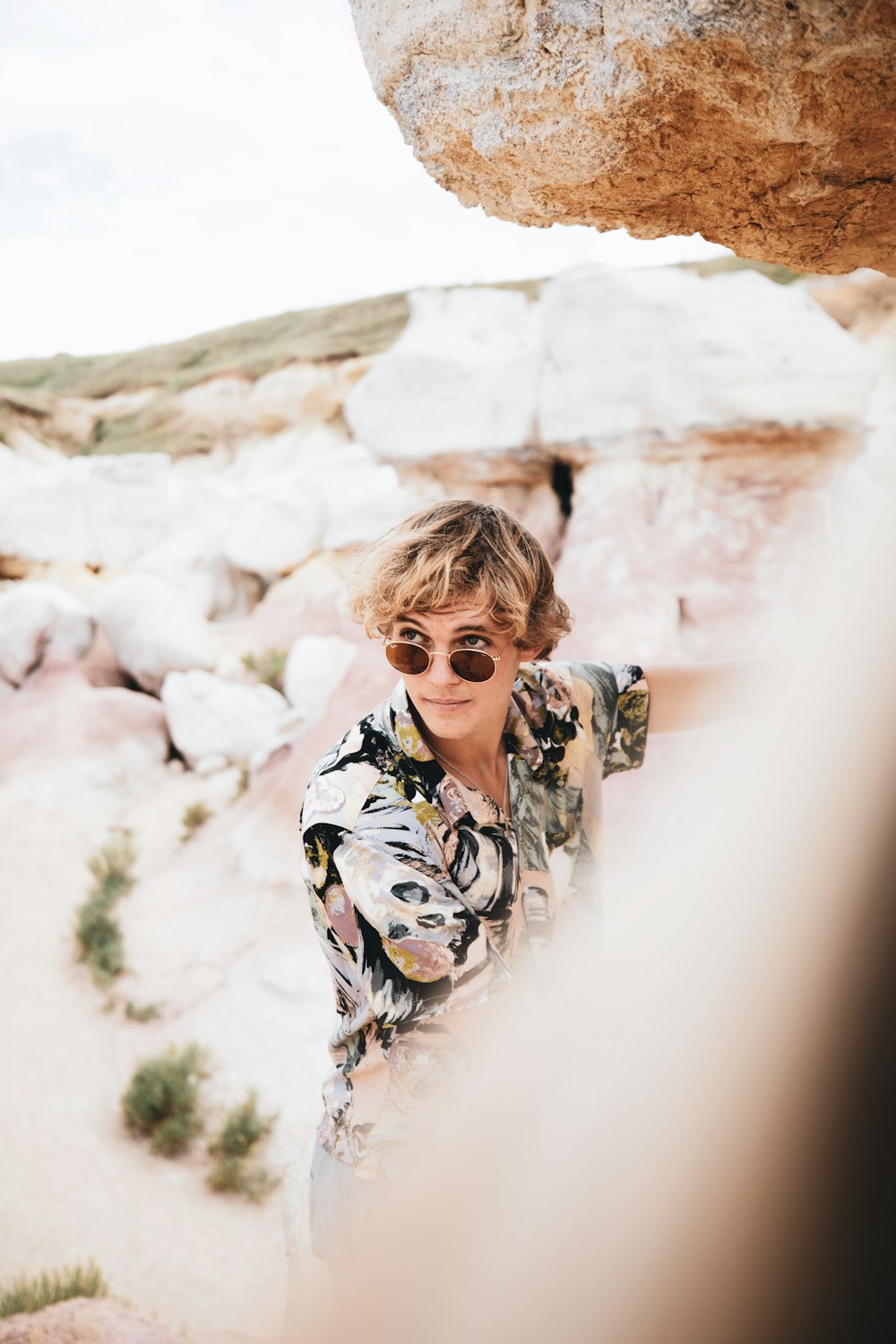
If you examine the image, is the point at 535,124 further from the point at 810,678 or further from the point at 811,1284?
the point at 811,1284

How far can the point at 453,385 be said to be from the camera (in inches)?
241

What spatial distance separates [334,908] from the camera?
1.33 m

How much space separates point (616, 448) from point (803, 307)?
1.36 meters

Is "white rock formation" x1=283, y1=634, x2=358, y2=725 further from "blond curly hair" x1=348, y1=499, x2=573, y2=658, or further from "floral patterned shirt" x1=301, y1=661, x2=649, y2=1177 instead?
"blond curly hair" x1=348, y1=499, x2=573, y2=658

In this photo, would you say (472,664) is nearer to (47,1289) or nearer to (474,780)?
(474,780)

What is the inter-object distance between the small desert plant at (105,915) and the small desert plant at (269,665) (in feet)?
8.47

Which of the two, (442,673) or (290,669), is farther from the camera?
(290,669)

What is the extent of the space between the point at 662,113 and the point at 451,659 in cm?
88

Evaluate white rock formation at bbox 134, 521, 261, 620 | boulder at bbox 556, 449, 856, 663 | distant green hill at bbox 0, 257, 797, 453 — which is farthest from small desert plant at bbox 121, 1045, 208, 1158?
distant green hill at bbox 0, 257, 797, 453

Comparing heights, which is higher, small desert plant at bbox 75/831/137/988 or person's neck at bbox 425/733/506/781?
person's neck at bbox 425/733/506/781

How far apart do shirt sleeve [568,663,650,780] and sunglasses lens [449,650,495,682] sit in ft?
1.11

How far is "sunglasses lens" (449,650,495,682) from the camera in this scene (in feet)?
4.83

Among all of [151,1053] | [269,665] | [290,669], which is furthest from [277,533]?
[151,1053]

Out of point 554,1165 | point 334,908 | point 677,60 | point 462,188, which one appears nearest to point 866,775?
point 554,1165
